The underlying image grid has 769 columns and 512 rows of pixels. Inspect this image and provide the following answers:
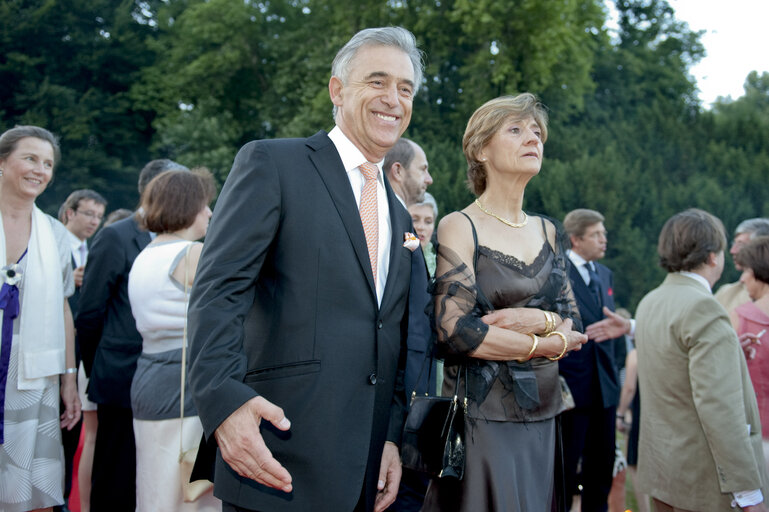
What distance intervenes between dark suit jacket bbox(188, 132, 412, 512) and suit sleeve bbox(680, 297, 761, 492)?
6.83 ft

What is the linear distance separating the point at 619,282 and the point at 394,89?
13.7 metres

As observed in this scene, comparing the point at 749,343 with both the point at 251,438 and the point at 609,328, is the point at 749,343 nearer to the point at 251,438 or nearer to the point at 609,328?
the point at 609,328

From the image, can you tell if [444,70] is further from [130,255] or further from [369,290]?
[369,290]

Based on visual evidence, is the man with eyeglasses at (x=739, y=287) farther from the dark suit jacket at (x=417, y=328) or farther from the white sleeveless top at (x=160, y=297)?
the white sleeveless top at (x=160, y=297)

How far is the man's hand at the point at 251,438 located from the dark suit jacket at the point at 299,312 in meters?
0.19

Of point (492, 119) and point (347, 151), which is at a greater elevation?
point (492, 119)

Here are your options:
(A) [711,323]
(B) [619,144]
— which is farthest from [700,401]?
(B) [619,144]

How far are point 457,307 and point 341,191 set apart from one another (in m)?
0.71

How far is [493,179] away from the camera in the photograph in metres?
3.00

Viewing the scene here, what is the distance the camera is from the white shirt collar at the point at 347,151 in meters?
2.43

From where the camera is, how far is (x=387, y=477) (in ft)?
8.11

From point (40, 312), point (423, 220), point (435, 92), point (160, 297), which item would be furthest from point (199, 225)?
point (435, 92)

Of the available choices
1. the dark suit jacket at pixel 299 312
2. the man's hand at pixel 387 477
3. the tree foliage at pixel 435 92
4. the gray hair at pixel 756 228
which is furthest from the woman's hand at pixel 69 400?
the tree foliage at pixel 435 92

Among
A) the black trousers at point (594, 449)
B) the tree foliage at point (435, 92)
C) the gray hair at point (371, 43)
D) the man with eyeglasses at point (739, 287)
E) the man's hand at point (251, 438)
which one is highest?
the tree foliage at point (435, 92)
